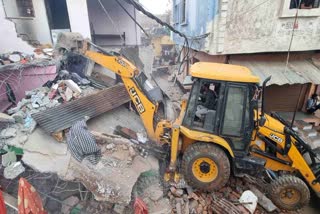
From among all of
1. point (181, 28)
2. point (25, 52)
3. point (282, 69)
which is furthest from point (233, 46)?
point (25, 52)

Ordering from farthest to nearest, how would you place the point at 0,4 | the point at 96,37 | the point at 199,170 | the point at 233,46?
the point at 96,37 → the point at 0,4 → the point at 233,46 → the point at 199,170

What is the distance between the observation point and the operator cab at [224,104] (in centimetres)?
363

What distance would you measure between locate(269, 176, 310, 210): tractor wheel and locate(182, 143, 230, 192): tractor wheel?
0.93m

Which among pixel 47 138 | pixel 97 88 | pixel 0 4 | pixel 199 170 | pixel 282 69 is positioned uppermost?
pixel 0 4

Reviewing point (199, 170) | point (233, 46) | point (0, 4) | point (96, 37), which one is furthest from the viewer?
point (96, 37)

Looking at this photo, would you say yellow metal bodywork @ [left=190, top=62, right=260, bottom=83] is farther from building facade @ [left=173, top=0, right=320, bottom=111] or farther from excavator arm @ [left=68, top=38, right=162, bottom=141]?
building facade @ [left=173, top=0, right=320, bottom=111]

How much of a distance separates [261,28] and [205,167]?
437 centimetres

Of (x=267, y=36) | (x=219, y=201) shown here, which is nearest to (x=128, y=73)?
(x=219, y=201)

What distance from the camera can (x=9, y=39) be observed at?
7902mm

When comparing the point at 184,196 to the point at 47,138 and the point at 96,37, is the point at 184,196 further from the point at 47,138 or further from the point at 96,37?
the point at 96,37

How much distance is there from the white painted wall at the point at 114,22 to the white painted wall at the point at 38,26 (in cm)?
Answer: 321

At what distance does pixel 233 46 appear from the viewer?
6086 mm

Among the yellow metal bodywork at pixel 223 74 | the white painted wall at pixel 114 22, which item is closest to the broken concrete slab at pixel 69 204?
the yellow metal bodywork at pixel 223 74

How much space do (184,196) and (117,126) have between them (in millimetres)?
2460
